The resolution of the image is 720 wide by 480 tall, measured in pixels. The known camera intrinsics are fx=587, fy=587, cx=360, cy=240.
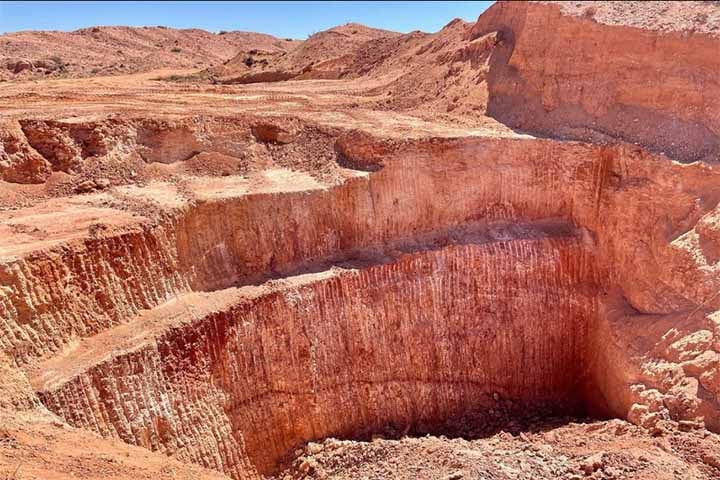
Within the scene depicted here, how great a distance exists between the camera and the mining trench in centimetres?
937

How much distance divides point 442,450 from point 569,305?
4.69 m

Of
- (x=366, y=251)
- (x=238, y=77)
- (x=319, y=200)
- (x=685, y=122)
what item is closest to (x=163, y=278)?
(x=319, y=200)

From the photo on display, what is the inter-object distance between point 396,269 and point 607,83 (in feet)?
22.9

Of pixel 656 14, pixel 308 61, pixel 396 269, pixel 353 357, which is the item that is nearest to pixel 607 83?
pixel 656 14

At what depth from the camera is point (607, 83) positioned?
14.1m

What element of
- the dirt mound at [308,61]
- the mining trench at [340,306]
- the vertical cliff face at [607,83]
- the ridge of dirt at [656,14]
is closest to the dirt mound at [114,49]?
the dirt mound at [308,61]

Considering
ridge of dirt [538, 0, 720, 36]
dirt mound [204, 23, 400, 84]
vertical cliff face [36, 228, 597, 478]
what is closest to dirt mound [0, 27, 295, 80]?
dirt mound [204, 23, 400, 84]

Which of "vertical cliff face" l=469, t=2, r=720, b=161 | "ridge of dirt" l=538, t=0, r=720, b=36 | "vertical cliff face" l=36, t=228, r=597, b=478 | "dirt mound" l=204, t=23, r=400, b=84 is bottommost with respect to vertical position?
"vertical cliff face" l=36, t=228, r=597, b=478

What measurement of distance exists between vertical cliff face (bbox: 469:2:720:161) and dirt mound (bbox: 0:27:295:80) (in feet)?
62.5

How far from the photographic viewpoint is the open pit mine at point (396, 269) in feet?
31.7

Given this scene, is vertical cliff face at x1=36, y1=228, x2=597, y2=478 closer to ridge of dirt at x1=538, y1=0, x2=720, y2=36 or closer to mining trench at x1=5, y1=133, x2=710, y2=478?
mining trench at x1=5, y1=133, x2=710, y2=478

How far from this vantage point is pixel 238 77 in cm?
2562

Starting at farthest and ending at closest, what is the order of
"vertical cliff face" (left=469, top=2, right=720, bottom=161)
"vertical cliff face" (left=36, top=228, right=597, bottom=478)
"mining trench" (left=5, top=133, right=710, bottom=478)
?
"vertical cliff face" (left=469, top=2, right=720, bottom=161) < "vertical cliff face" (left=36, top=228, right=597, bottom=478) < "mining trench" (left=5, top=133, right=710, bottom=478)

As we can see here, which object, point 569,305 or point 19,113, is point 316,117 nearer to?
point 19,113
